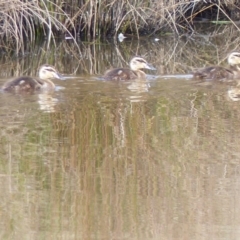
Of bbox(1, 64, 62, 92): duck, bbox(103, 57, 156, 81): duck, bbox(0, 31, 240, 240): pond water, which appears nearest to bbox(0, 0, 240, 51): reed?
bbox(0, 31, 240, 240): pond water

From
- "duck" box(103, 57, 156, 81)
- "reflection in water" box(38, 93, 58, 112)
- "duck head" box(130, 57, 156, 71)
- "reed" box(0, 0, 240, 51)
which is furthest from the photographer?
"reed" box(0, 0, 240, 51)

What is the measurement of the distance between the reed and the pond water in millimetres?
1865

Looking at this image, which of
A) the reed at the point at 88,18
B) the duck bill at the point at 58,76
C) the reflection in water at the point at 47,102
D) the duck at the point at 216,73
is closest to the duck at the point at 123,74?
the duck bill at the point at 58,76

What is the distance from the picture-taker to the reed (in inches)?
373

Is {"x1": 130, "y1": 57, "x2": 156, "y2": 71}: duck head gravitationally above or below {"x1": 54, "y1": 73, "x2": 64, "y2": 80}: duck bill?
below

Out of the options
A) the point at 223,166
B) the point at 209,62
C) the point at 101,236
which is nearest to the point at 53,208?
the point at 101,236

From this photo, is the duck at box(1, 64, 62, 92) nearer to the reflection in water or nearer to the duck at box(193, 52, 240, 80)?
the reflection in water

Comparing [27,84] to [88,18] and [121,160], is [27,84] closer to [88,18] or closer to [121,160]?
[121,160]

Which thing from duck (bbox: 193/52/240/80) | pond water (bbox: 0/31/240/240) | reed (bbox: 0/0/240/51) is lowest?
reed (bbox: 0/0/240/51)

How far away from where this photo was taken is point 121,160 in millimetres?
4828

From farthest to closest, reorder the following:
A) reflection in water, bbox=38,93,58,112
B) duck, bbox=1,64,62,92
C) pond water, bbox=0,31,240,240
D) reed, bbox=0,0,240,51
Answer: reed, bbox=0,0,240,51 → duck, bbox=1,64,62,92 → reflection in water, bbox=38,93,58,112 → pond water, bbox=0,31,240,240

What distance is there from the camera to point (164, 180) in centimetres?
443

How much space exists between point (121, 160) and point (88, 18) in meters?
5.92

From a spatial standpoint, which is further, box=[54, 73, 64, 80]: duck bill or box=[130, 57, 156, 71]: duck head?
box=[130, 57, 156, 71]: duck head
